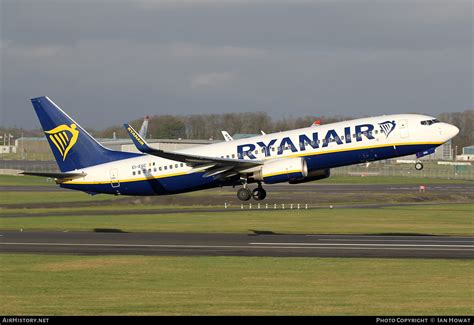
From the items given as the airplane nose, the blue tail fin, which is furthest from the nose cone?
the blue tail fin

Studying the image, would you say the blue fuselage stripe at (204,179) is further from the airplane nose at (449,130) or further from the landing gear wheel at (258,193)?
the landing gear wheel at (258,193)

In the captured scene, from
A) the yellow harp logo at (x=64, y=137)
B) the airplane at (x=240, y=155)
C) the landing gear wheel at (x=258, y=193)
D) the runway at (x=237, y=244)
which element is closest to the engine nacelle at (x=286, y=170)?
the airplane at (x=240, y=155)

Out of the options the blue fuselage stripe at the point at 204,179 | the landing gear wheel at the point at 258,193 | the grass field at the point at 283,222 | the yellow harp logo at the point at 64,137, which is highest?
the yellow harp logo at the point at 64,137

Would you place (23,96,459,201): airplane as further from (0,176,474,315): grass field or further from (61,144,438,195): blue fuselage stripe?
(0,176,474,315): grass field

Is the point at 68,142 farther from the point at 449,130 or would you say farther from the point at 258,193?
the point at 449,130

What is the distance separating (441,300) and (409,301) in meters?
1.37

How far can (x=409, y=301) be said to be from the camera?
1395 inches

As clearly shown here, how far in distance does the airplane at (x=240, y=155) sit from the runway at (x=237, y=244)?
11.9 ft

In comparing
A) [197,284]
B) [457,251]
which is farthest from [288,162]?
[197,284]

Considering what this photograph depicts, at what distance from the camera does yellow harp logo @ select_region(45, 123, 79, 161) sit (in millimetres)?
63031

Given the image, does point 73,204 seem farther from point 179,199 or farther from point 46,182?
point 46,182

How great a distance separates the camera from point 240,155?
189 ft

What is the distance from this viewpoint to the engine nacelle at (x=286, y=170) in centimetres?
5425

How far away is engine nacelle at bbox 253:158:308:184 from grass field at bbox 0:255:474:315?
7292 mm
